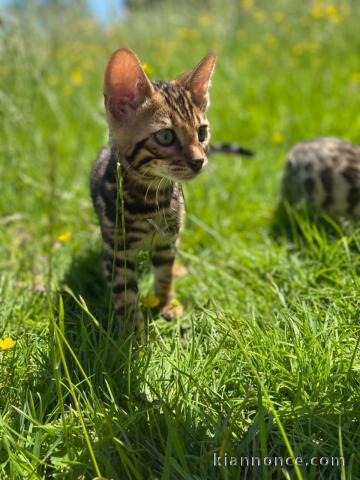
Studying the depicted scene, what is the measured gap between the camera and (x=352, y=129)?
14.9 ft

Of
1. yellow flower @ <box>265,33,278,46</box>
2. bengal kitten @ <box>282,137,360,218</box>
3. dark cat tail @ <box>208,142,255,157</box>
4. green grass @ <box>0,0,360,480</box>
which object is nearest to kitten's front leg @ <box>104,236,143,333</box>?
green grass @ <box>0,0,360,480</box>

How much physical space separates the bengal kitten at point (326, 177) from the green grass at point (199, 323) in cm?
21

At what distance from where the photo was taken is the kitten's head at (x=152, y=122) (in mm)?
2117

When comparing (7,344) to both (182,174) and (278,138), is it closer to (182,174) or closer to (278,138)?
(182,174)

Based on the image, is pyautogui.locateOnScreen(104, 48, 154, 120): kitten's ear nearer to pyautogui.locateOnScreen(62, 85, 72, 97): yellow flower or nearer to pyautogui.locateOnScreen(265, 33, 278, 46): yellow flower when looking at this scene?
pyautogui.locateOnScreen(62, 85, 72, 97): yellow flower

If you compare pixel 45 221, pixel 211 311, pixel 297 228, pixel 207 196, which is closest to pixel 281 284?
pixel 211 311

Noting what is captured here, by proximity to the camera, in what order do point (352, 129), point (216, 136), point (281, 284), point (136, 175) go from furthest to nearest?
point (216, 136) → point (352, 129) → point (281, 284) → point (136, 175)

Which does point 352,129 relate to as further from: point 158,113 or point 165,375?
point 165,375

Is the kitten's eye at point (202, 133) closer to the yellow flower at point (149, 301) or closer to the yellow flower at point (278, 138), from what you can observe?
the yellow flower at point (149, 301)

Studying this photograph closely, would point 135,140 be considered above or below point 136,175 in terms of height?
above

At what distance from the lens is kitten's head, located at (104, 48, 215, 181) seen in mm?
2117

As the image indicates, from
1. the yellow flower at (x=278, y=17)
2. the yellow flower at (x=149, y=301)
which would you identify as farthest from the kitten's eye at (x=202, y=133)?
the yellow flower at (x=278, y=17)

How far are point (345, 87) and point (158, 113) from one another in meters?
3.77

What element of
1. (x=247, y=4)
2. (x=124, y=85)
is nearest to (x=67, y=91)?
(x=247, y=4)
